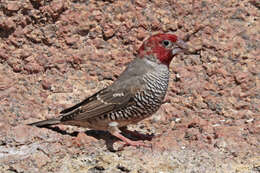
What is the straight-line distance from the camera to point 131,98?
5.50 meters

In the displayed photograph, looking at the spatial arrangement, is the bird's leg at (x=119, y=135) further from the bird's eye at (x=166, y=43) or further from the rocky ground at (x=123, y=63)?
the bird's eye at (x=166, y=43)

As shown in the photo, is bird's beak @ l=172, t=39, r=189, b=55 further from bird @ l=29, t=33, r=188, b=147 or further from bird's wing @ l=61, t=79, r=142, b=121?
bird's wing @ l=61, t=79, r=142, b=121

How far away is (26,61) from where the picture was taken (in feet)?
20.7

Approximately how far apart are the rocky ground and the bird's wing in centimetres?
26

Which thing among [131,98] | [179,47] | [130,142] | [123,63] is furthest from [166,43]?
[130,142]

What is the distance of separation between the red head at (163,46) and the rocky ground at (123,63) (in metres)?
0.74

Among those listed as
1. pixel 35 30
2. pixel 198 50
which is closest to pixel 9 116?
pixel 35 30

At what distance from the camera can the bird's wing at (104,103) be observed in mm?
5493

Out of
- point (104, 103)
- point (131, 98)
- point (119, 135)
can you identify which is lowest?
point (119, 135)

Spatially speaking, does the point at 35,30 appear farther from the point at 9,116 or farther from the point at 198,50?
the point at 198,50

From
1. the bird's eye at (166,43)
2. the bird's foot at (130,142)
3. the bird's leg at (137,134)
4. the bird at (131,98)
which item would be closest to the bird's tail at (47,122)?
the bird at (131,98)

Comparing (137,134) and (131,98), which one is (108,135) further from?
(131,98)

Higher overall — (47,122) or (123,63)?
(123,63)

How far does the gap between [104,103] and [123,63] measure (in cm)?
111
